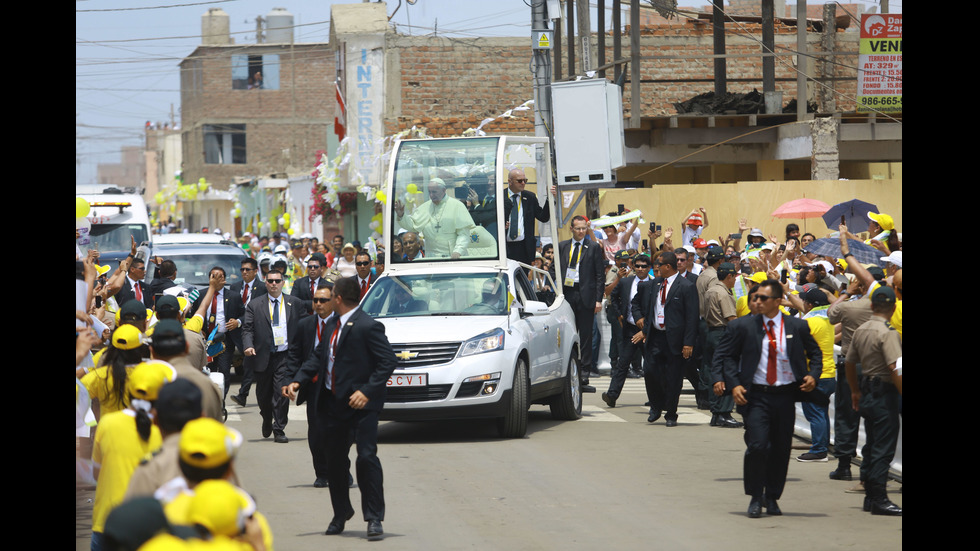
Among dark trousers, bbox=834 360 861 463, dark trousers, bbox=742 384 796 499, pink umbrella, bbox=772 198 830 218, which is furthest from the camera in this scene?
pink umbrella, bbox=772 198 830 218

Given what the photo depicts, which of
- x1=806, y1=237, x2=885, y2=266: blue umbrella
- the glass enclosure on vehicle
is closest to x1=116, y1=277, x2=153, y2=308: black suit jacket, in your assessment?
the glass enclosure on vehicle

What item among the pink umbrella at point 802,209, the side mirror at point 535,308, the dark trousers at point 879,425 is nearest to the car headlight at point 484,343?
the side mirror at point 535,308

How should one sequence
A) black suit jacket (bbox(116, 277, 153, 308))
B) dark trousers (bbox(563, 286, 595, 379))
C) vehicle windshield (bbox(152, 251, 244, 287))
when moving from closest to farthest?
black suit jacket (bbox(116, 277, 153, 308)), dark trousers (bbox(563, 286, 595, 379)), vehicle windshield (bbox(152, 251, 244, 287))

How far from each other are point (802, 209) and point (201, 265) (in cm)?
1042

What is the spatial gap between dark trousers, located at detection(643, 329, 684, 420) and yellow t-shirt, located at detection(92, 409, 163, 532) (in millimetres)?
8583

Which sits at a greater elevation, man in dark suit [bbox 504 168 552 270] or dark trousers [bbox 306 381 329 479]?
man in dark suit [bbox 504 168 552 270]

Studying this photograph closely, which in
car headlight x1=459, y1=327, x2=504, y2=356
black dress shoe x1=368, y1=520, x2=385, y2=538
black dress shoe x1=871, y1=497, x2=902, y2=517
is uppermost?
car headlight x1=459, y1=327, x2=504, y2=356

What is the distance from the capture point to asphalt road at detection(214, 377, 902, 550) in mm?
8250

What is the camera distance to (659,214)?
25.6 m

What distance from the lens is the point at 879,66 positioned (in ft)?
77.0

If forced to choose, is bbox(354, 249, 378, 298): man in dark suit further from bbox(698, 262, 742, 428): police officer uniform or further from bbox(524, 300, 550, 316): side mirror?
bbox(698, 262, 742, 428): police officer uniform

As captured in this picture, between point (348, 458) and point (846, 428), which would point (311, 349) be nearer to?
point (348, 458)

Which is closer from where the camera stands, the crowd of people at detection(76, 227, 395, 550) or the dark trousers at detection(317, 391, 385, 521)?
the crowd of people at detection(76, 227, 395, 550)
